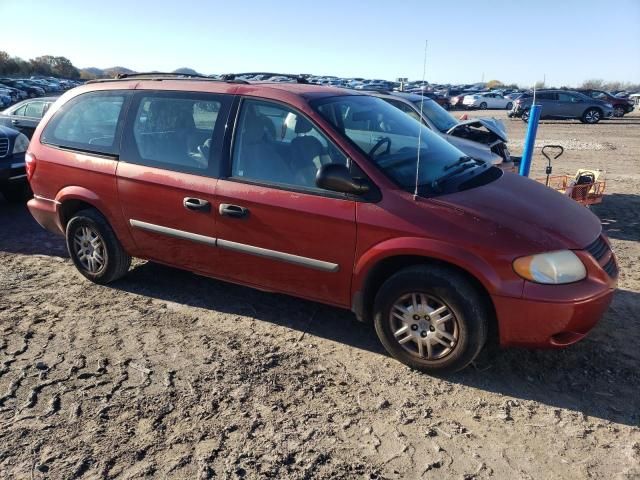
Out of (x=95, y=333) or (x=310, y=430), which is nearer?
(x=310, y=430)

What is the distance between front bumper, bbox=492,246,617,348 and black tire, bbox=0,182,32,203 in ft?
24.6

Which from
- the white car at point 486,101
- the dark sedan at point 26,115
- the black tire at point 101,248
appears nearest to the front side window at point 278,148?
the black tire at point 101,248

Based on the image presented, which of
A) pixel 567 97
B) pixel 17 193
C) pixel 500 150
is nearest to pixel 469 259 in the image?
pixel 500 150

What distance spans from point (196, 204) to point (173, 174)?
343mm

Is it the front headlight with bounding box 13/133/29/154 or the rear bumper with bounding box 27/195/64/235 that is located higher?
the front headlight with bounding box 13/133/29/154

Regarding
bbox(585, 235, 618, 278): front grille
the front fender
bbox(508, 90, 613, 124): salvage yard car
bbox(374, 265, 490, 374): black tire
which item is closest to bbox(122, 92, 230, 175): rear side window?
the front fender

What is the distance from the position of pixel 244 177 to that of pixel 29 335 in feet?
6.83

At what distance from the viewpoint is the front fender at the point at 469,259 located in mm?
3055

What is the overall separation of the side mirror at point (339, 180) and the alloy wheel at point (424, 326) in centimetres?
77

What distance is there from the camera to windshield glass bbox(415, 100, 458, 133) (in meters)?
8.43

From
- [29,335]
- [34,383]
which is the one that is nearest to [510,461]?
[34,383]

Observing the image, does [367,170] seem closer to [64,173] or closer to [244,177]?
[244,177]

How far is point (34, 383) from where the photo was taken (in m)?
3.36

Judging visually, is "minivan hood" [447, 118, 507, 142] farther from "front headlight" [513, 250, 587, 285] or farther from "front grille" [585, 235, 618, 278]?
"front headlight" [513, 250, 587, 285]
